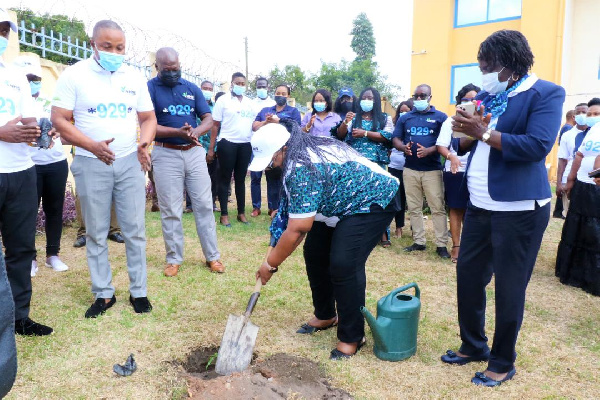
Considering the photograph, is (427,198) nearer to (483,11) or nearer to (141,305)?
(141,305)

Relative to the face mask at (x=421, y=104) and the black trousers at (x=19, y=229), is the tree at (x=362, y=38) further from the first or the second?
the black trousers at (x=19, y=229)

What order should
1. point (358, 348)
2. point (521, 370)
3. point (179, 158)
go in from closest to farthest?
point (521, 370) < point (358, 348) < point (179, 158)

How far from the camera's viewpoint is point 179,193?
16.0 ft

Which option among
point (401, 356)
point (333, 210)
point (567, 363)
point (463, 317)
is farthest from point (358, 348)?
point (567, 363)

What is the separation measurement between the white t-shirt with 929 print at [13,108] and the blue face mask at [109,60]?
21.4 inches

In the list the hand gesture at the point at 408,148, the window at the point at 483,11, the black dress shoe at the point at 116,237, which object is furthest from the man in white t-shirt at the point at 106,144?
the window at the point at 483,11

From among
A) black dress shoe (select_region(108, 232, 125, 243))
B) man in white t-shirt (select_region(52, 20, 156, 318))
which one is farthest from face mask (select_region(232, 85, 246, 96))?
man in white t-shirt (select_region(52, 20, 156, 318))

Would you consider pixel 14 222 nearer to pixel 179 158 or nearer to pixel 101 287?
pixel 101 287

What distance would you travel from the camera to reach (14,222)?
10.7 feet

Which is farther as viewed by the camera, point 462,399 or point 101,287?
point 101,287

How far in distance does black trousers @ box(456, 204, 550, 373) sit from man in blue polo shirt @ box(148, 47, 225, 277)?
2682mm

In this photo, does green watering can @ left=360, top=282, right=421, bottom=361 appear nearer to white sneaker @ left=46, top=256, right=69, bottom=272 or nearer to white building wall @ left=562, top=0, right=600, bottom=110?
white sneaker @ left=46, top=256, right=69, bottom=272

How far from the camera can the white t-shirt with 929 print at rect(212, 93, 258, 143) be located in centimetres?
716

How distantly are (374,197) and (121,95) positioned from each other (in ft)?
6.91
